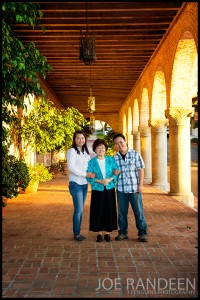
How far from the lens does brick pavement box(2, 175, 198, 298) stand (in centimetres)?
365

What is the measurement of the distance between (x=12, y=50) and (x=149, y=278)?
337 cm

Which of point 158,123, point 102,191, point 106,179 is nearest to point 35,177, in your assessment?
point 158,123

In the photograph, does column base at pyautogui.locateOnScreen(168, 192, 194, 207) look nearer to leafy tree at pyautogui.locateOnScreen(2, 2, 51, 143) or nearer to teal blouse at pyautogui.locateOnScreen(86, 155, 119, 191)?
teal blouse at pyautogui.locateOnScreen(86, 155, 119, 191)

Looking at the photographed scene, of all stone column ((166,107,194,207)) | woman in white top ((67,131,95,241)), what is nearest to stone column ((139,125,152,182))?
stone column ((166,107,194,207))

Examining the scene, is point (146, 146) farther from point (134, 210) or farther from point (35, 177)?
point (134, 210)

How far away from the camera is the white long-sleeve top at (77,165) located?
214 inches

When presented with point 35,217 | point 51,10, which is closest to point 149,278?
point 35,217

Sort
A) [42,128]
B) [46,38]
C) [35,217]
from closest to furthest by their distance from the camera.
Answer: [35,217] < [46,38] < [42,128]

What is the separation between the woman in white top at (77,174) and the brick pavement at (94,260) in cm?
41

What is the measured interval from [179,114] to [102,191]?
5.44 metres

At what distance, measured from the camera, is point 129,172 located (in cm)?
546

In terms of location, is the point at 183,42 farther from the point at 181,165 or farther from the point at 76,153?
the point at 76,153

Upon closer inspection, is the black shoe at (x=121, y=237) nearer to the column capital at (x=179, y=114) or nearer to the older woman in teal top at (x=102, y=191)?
the older woman in teal top at (x=102, y=191)

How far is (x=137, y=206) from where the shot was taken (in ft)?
18.0
